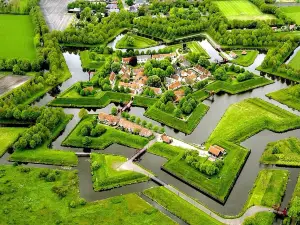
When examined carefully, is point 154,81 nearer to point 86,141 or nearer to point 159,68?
point 159,68

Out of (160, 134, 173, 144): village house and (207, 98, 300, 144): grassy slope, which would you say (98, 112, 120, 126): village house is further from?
(207, 98, 300, 144): grassy slope

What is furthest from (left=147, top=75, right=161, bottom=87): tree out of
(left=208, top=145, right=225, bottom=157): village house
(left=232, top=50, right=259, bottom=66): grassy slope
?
(left=208, top=145, right=225, bottom=157): village house

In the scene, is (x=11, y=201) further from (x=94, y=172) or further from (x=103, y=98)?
(x=103, y=98)

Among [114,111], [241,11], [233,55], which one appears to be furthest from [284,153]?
[241,11]

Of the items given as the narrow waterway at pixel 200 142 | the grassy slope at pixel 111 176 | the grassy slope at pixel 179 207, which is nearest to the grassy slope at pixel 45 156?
the narrow waterway at pixel 200 142

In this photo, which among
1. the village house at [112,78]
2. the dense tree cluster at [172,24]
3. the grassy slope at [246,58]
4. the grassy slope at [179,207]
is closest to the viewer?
the grassy slope at [179,207]

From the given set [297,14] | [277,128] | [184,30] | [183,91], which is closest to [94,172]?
[183,91]

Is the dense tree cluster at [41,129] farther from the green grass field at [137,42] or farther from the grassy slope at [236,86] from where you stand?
the green grass field at [137,42]
